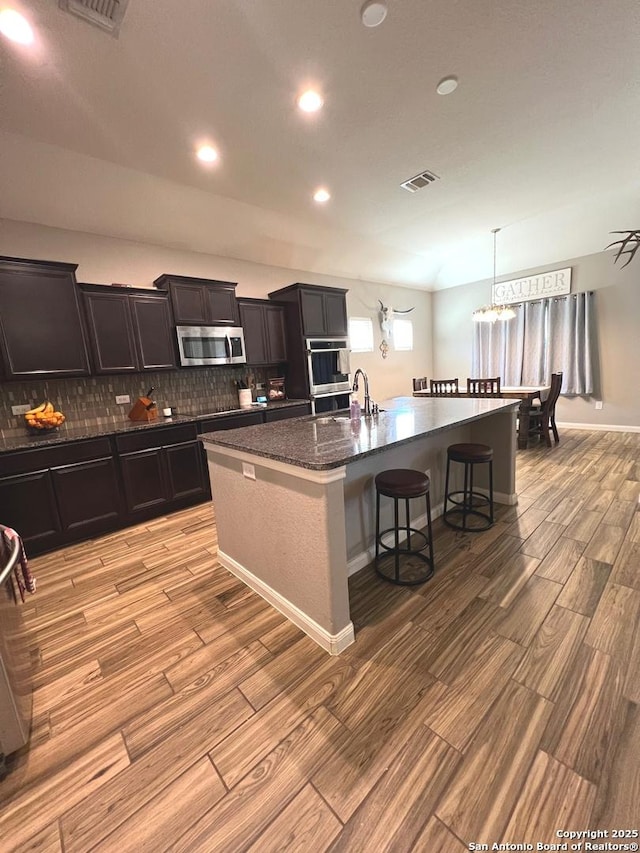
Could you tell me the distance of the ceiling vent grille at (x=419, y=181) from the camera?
3.67 metres

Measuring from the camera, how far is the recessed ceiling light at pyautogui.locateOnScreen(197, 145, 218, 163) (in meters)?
2.87

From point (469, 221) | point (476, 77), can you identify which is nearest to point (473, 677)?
point (476, 77)

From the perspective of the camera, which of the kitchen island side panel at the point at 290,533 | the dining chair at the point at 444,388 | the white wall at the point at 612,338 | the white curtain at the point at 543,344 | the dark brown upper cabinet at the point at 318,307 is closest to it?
the kitchen island side panel at the point at 290,533

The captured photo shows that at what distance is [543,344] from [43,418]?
7.38m

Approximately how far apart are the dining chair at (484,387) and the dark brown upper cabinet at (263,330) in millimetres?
2721

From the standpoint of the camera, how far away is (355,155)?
3176 mm

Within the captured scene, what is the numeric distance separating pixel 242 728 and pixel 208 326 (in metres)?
3.60

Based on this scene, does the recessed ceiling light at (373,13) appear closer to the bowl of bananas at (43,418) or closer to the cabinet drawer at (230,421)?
the cabinet drawer at (230,421)

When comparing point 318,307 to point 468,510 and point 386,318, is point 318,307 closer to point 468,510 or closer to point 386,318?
point 386,318

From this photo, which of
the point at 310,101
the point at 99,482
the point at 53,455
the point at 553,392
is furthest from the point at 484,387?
the point at 53,455

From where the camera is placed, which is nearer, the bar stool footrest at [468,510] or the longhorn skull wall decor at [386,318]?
the bar stool footrest at [468,510]

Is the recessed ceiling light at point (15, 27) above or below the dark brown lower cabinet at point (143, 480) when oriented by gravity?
above

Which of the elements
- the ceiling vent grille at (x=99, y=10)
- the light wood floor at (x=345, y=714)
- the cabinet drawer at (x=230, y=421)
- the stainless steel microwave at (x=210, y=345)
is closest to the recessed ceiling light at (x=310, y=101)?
the ceiling vent grille at (x=99, y=10)

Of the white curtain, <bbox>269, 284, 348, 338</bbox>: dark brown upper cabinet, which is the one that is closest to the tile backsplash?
<bbox>269, 284, 348, 338</bbox>: dark brown upper cabinet
